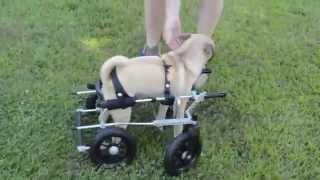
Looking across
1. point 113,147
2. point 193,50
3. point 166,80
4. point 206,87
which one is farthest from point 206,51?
point 206,87

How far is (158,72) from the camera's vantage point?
209cm

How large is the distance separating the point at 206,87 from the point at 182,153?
2.23 feet

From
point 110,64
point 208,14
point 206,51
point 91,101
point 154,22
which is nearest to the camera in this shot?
point 110,64

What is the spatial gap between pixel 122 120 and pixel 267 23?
1.55 meters

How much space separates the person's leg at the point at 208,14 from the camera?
2529 millimetres

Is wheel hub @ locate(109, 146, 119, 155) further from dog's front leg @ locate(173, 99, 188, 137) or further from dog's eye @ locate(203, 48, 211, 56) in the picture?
dog's eye @ locate(203, 48, 211, 56)

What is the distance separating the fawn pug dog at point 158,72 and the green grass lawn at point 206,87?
27 centimetres

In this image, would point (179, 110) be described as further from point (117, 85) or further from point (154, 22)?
point (154, 22)

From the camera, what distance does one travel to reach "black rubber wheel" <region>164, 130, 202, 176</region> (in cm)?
209

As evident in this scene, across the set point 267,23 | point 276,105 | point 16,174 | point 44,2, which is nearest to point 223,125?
point 276,105

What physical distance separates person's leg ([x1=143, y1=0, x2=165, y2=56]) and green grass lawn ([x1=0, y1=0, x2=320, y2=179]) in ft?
0.87

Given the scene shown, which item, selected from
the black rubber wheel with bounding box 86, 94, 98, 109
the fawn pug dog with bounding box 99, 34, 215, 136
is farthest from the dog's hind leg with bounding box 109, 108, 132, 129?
the black rubber wheel with bounding box 86, 94, 98, 109

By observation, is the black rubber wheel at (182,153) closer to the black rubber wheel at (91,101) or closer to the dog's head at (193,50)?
the dog's head at (193,50)

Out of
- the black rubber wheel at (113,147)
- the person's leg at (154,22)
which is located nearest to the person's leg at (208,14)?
the person's leg at (154,22)
